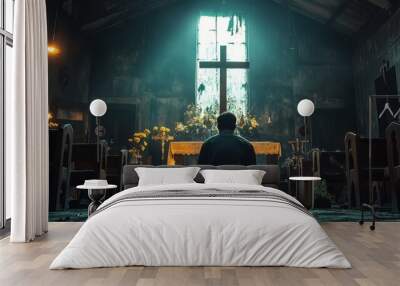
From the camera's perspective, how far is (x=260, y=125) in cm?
1261

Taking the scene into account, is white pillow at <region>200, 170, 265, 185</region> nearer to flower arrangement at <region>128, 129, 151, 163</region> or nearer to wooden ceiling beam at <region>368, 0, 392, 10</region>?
flower arrangement at <region>128, 129, 151, 163</region>

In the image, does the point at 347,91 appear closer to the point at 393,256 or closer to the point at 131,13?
the point at 131,13

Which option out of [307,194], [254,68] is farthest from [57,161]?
[254,68]

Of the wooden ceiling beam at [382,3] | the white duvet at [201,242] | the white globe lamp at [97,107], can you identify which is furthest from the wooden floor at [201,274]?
the wooden ceiling beam at [382,3]

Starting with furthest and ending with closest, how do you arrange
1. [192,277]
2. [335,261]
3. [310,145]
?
[310,145], [335,261], [192,277]

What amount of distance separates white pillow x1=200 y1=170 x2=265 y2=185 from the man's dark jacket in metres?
0.62

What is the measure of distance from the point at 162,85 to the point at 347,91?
499 cm

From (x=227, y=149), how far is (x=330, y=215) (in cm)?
195

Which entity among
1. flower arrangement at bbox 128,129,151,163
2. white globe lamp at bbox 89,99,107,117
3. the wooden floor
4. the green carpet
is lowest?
the green carpet

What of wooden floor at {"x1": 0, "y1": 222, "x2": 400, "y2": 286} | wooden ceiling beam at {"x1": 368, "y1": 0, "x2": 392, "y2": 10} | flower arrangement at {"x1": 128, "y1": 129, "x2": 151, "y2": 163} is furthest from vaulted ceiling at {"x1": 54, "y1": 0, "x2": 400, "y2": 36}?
wooden floor at {"x1": 0, "y1": 222, "x2": 400, "y2": 286}

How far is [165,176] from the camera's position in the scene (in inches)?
201

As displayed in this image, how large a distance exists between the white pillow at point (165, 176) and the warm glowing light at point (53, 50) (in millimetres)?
5790

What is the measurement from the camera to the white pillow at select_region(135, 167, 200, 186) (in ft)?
16.6

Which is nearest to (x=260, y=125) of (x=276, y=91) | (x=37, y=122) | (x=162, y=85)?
(x=276, y=91)
